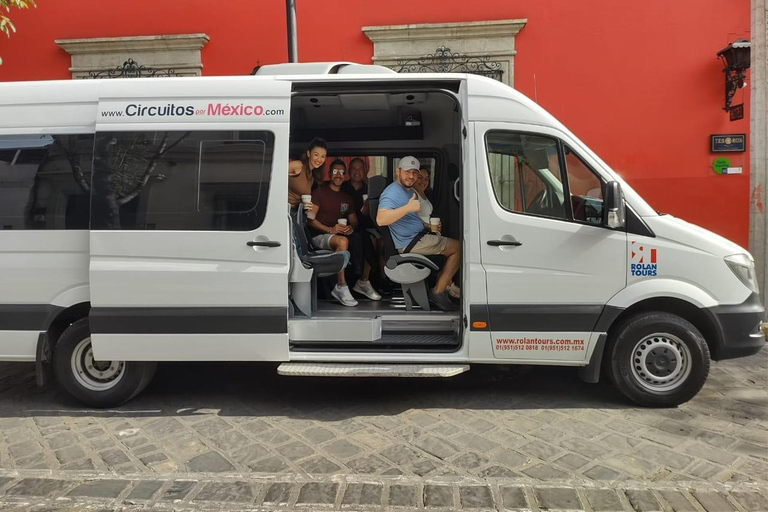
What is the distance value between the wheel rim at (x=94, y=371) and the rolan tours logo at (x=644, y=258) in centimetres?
413

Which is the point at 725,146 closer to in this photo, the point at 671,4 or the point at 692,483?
the point at 671,4

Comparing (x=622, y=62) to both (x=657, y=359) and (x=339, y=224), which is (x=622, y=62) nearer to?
(x=339, y=224)

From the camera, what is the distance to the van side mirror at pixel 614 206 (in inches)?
159

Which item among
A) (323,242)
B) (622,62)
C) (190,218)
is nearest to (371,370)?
(323,242)

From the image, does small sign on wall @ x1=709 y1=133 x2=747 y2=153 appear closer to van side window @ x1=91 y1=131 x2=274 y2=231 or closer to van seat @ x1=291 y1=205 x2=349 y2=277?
van seat @ x1=291 y1=205 x2=349 y2=277

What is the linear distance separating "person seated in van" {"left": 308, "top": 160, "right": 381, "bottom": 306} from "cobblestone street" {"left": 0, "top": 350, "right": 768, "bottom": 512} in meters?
1.14

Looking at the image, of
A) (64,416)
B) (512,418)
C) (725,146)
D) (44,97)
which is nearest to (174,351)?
(64,416)

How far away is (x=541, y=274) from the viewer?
418cm

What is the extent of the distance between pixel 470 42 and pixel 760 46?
418 cm

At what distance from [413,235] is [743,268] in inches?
105

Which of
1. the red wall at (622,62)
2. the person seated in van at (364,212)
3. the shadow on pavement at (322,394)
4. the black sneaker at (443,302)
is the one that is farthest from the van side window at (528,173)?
the red wall at (622,62)

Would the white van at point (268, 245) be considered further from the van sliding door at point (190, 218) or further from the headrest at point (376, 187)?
the headrest at point (376, 187)

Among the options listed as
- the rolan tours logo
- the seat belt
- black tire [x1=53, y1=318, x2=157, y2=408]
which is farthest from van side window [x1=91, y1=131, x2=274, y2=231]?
the rolan tours logo

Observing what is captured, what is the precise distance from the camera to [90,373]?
4.51m
